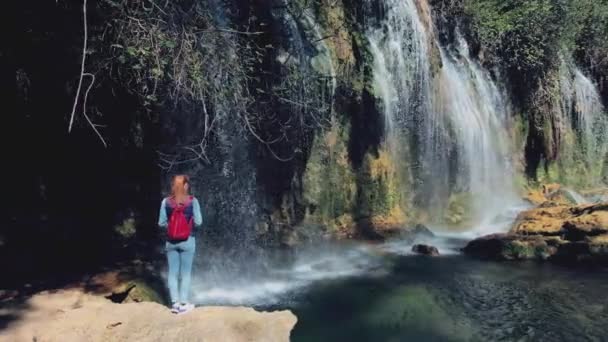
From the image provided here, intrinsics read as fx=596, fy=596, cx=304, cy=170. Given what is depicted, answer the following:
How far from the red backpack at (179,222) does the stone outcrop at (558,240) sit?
7.19 meters

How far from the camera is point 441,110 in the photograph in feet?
48.0

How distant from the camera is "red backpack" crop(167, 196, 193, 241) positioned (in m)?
5.88

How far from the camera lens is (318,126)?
11625 millimetres

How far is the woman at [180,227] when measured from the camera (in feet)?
19.3

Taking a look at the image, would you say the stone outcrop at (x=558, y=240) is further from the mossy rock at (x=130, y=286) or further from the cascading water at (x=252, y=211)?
the mossy rock at (x=130, y=286)

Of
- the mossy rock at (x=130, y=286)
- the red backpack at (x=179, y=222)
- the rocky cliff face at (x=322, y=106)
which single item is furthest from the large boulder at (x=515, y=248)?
the red backpack at (x=179, y=222)

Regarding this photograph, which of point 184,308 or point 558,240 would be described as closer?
point 184,308

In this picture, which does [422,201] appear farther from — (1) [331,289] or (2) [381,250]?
(1) [331,289]

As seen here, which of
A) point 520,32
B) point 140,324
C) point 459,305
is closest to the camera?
point 140,324

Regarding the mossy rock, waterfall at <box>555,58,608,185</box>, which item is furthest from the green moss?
waterfall at <box>555,58,608,185</box>

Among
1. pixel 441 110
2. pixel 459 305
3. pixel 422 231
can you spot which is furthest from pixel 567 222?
pixel 441 110

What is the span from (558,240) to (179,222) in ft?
27.0

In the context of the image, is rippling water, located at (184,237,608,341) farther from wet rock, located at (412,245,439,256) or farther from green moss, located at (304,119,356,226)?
green moss, located at (304,119,356,226)

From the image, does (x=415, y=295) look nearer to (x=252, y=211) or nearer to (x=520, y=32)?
(x=252, y=211)
